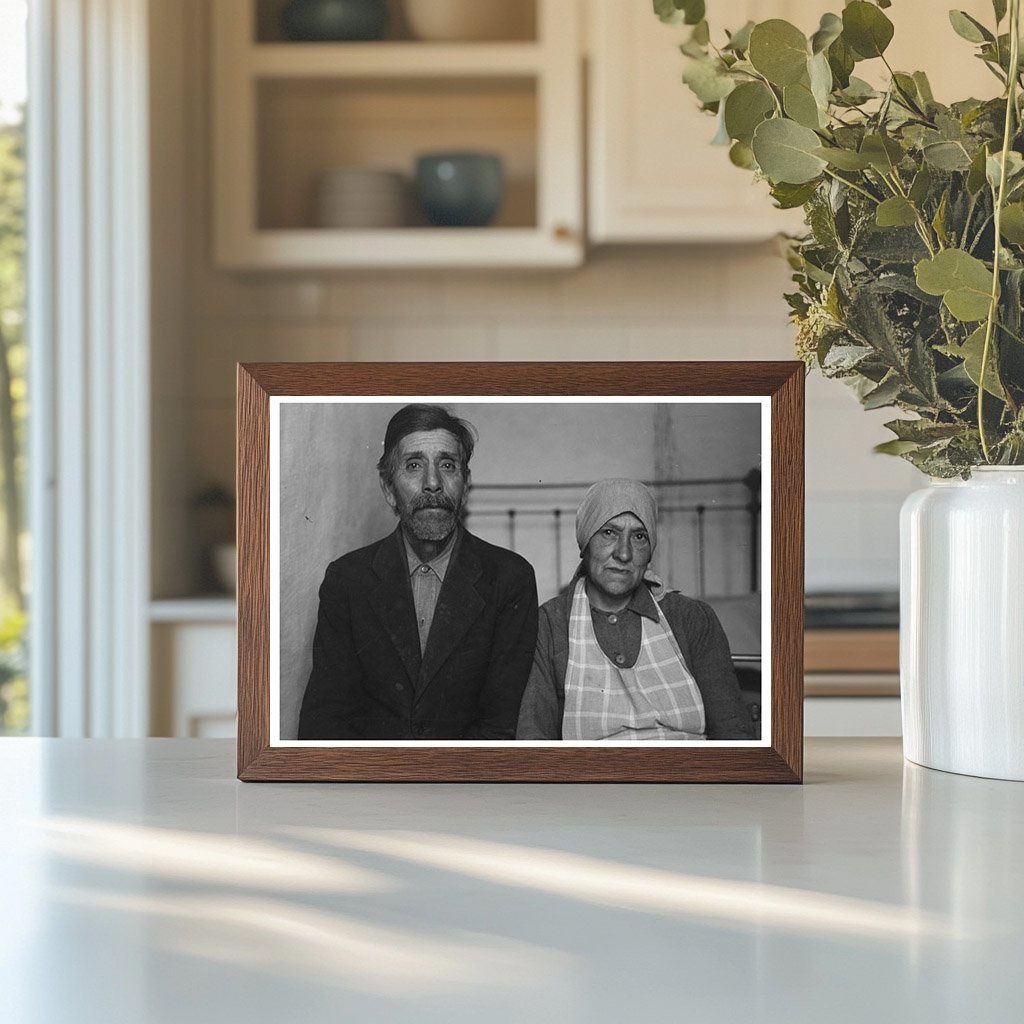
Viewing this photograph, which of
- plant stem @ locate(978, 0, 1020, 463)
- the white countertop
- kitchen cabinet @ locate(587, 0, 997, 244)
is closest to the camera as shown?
the white countertop

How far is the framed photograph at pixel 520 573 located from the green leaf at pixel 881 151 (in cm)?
12

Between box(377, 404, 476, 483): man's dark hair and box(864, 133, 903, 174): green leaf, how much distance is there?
9.3 inches

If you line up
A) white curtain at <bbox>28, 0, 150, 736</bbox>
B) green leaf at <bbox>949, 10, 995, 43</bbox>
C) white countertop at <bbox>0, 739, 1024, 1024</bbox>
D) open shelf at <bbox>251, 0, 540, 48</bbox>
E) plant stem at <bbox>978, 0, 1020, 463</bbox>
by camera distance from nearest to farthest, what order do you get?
white countertop at <bbox>0, 739, 1024, 1024</bbox> → plant stem at <bbox>978, 0, 1020, 463</bbox> → green leaf at <bbox>949, 10, 995, 43</bbox> → white curtain at <bbox>28, 0, 150, 736</bbox> → open shelf at <bbox>251, 0, 540, 48</bbox>

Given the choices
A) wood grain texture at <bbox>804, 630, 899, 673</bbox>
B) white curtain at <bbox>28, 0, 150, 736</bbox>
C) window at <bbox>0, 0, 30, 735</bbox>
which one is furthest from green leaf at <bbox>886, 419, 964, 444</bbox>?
window at <bbox>0, 0, 30, 735</bbox>

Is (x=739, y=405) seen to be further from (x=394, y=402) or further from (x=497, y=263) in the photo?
(x=497, y=263)

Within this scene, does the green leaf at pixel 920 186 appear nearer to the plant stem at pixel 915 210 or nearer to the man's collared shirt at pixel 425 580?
the plant stem at pixel 915 210

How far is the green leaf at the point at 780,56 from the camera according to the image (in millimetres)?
549

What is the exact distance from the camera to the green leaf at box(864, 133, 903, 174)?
54 centimetres

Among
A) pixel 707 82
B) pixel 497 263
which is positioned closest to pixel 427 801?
pixel 707 82

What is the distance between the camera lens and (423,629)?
0.60 m

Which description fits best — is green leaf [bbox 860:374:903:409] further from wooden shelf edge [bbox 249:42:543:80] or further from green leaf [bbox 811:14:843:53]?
wooden shelf edge [bbox 249:42:543:80]

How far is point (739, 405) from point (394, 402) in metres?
0.18

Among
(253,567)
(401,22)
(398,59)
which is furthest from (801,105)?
(401,22)

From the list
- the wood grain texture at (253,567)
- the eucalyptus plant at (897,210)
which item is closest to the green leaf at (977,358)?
the eucalyptus plant at (897,210)
